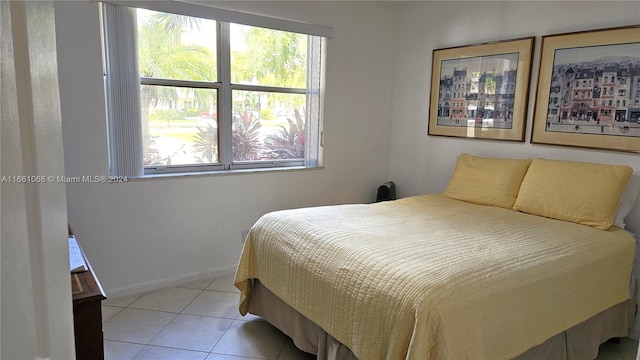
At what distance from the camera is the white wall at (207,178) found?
2.52 meters

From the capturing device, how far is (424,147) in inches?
148

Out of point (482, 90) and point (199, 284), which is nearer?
point (199, 284)

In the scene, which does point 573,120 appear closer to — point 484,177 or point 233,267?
point 484,177

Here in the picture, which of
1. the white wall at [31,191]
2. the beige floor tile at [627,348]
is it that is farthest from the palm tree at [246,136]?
the beige floor tile at [627,348]

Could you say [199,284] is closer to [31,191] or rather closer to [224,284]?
[224,284]

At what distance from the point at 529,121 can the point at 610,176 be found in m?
0.75

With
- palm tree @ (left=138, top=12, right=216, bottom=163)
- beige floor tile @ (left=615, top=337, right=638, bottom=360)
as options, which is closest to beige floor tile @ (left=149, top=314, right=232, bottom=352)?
palm tree @ (left=138, top=12, right=216, bottom=163)

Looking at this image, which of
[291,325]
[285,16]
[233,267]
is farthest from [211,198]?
[285,16]

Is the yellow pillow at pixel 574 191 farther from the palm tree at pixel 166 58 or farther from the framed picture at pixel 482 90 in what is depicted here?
the palm tree at pixel 166 58

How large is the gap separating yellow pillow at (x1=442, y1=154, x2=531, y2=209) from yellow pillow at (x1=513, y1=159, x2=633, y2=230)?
3.1 inches

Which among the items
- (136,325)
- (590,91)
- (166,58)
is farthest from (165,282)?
(590,91)

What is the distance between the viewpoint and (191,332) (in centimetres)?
241

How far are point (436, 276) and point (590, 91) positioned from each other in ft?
6.39

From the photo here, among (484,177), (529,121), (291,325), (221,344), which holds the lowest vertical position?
(221,344)
